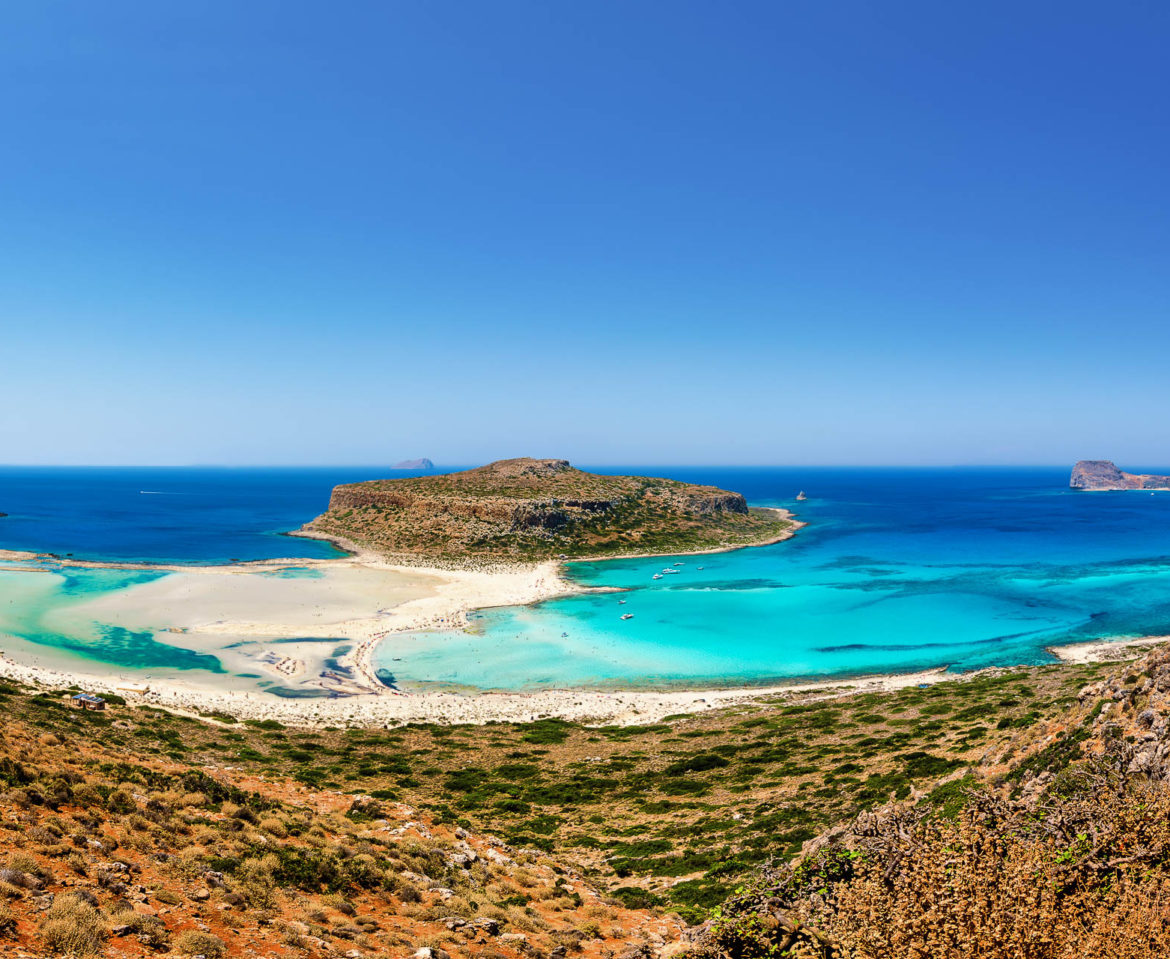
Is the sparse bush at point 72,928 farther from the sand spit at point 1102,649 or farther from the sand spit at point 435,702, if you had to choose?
the sand spit at point 1102,649

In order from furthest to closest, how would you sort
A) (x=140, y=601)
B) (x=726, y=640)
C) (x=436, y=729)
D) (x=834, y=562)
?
(x=834, y=562), (x=140, y=601), (x=726, y=640), (x=436, y=729)

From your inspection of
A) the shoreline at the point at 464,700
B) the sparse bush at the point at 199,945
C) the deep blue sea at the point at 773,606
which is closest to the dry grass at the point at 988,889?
the sparse bush at the point at 199,945

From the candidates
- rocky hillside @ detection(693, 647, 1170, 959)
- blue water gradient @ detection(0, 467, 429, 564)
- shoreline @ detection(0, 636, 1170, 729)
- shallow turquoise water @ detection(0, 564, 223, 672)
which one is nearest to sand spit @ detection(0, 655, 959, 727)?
shoreline @ detection(0, 636, 1170, 729)

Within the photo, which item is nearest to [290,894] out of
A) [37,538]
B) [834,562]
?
[834,562]

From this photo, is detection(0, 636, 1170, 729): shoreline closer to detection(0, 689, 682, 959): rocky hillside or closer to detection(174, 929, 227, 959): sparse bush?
detection(0, 689, 682, 959): rocky hillside

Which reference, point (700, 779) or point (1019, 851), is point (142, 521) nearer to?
point (700, 779)

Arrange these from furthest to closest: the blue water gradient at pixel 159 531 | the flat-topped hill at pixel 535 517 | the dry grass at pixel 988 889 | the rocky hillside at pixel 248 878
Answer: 1. the flat-topped hill at pixel 535 517
2. the blue water gradient at pixel 159 531
3. the rocky hillside at pixel 248 878
4. the dry grass at pixel 988 889

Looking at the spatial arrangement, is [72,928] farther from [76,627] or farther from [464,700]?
[76,627]
